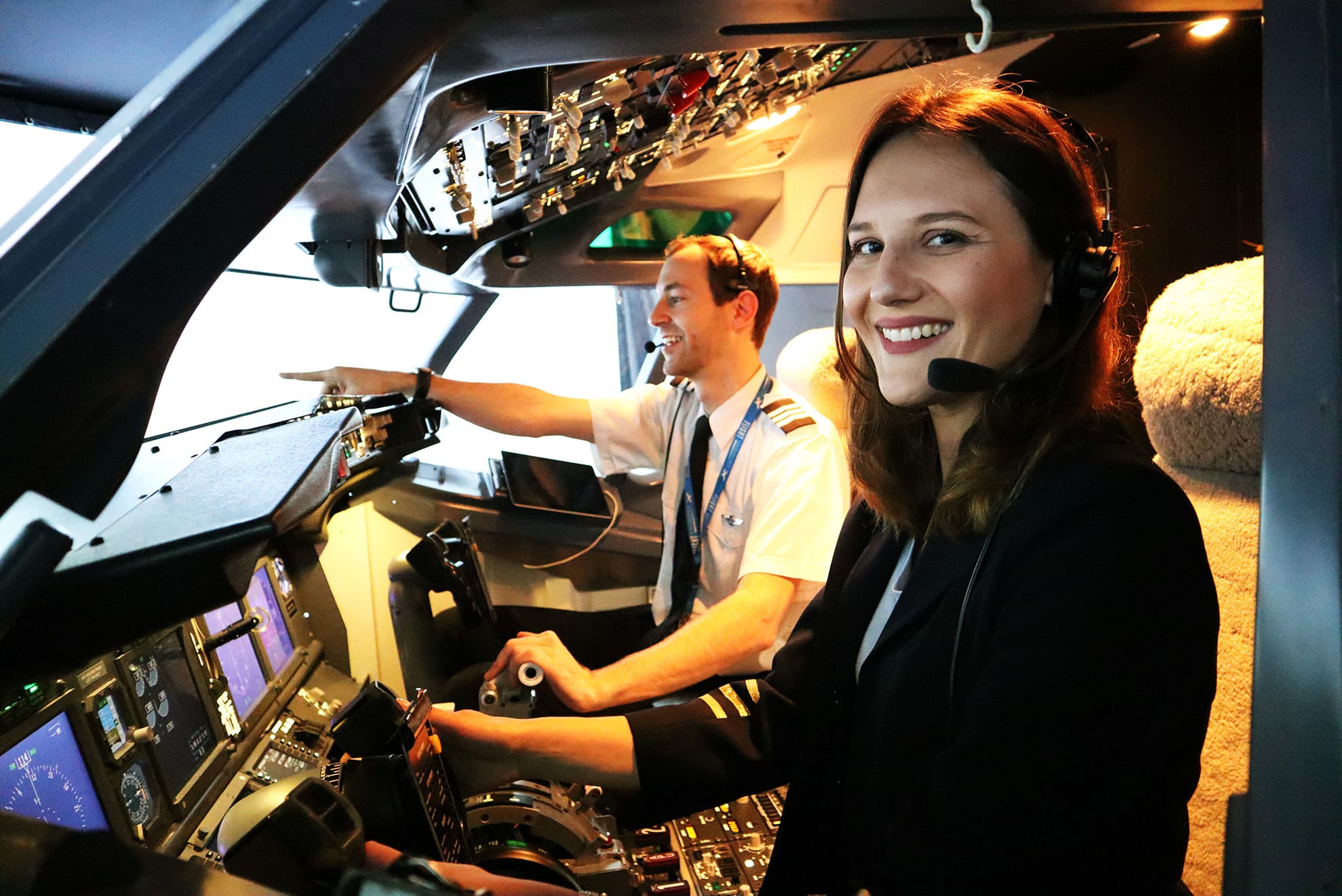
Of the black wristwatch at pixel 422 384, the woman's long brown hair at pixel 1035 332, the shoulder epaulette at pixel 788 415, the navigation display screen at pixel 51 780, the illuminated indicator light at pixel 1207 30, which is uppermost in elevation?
the illuminated indicator light at pixel 1207 30

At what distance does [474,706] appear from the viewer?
99.4 inches

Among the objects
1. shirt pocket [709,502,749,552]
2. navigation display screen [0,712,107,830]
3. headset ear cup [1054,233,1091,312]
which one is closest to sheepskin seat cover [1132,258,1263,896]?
headset ear cup [1054,233,1091,312]

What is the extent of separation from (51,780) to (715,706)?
937 millimetres

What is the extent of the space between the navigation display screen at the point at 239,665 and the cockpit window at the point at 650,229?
9.07ft

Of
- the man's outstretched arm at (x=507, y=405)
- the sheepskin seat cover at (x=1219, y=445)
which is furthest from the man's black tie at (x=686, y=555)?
the sheepskin seat cover at (x=1219, y=445)

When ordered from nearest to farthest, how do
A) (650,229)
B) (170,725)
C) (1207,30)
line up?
(170,725)
(1207,30)
(650,229)

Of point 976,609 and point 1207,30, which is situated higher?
point 1207,30

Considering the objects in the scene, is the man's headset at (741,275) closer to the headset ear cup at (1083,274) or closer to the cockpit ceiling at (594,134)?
the cockpit ceiling at (594,134)

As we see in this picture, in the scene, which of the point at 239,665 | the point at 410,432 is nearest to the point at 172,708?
the point at 239,665

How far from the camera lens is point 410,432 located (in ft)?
8.62

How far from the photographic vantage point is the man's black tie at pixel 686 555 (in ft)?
8.22

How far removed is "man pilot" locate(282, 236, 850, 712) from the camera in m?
2.03

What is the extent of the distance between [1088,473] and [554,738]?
86 centimetres

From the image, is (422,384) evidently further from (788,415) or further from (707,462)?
(788,415)
